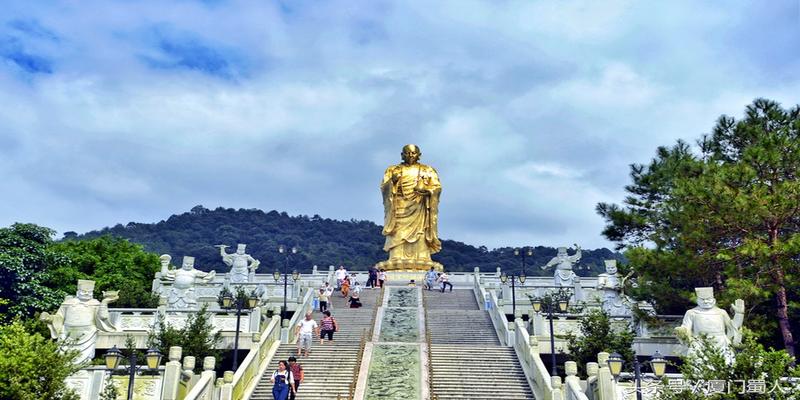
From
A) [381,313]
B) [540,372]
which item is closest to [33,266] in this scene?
[381,313]

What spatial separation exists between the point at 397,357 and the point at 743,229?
30.1 ft

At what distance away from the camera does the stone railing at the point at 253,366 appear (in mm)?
14023

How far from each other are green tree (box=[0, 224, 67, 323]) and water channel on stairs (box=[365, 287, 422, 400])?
13.4 m

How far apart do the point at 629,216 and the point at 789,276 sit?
5.02 metres

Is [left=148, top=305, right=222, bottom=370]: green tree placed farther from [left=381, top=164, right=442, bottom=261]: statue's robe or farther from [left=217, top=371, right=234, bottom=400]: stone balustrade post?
[left=381, top=164, right=442, bottom=261]: statue's robe

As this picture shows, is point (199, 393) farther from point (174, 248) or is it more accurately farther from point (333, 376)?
point (174, 248)

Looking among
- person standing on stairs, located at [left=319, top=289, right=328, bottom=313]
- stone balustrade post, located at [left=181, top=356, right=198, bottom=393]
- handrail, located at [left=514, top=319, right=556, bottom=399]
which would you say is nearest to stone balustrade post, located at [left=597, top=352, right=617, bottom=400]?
handrail, located at [left=514, top=319, right=556, bottom=399]

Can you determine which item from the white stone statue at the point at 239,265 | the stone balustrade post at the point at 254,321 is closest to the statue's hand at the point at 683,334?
the stone balustrade post at the point at 254,321

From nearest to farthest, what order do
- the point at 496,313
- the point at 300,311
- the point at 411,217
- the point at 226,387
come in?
the point at 226,387, the point at 496,313, the point at 300,311, the point at 411,217

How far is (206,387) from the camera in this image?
13.2m

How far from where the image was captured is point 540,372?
14836mm

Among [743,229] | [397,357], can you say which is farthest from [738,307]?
[397,357]

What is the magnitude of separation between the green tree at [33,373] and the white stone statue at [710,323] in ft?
39.7

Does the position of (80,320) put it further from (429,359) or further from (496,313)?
(496,313)
